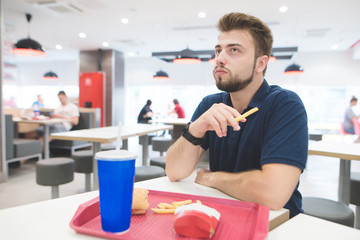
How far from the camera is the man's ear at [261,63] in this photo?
1279mm

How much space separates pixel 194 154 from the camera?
1227 millimetres

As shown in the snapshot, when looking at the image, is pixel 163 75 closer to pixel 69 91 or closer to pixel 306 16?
pixel 306 16

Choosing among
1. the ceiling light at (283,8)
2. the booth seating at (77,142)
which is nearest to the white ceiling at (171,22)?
the ceiling light at (283,8)

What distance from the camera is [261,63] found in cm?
Answer: 130

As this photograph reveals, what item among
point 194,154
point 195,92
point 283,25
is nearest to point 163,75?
point 195,92

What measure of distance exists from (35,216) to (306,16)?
21.3ft

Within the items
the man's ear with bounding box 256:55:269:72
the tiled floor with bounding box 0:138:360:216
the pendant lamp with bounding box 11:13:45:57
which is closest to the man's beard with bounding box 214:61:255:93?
the man's ear with bounding box 256:55:269:72

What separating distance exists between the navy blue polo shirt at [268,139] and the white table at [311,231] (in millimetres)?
278

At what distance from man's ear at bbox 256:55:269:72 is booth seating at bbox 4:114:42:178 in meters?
3.94

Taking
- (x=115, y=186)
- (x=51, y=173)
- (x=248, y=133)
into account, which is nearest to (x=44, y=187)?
(x=51, y=173)

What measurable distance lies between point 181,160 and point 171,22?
19.2ft

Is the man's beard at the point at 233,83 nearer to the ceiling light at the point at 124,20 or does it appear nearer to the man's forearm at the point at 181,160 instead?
the man's forearm at the point at 181,160

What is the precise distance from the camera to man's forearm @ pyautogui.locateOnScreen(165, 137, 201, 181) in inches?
45.6

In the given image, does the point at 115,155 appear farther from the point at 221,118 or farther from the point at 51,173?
the point at 51,173
